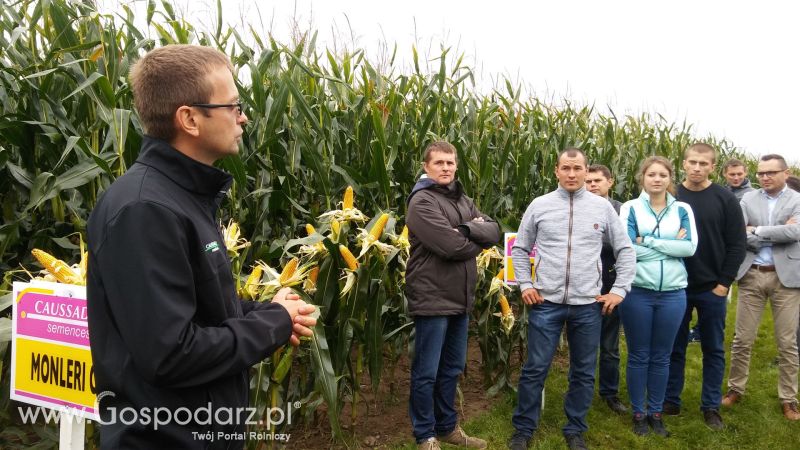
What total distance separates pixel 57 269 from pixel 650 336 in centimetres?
372

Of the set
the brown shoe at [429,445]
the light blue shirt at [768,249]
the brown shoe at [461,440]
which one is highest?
the light blue shirt at [768,249]

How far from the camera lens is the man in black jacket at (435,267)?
12.2ft

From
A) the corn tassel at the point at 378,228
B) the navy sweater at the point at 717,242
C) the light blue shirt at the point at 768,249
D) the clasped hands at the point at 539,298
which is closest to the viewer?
the corn tassel at the point at 378,228

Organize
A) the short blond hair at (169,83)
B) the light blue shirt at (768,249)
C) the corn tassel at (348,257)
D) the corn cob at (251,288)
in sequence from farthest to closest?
the light blue shirt at (768,249), the corn tassel at (348,257), the corn cob at (251,288), the short blond hair at (169,83)

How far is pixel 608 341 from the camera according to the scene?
5004 millimetres

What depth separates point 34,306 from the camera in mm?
2158

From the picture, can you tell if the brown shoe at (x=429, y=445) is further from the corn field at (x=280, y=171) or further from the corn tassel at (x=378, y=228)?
the corn tassel at (x=378, y=228)

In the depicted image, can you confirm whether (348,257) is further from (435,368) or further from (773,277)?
(773,277)

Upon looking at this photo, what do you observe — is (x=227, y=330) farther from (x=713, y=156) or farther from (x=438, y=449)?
(x=713, y=156)

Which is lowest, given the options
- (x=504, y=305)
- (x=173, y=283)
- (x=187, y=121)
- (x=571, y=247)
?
(x=504, y=305)

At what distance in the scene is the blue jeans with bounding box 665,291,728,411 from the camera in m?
4.48

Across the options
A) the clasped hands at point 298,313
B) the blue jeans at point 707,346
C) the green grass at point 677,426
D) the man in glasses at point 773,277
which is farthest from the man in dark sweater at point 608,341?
the clasped hands at point 298,313

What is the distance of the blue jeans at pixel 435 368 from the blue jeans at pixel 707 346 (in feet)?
6.23

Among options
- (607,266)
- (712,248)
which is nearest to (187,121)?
(607,266)
